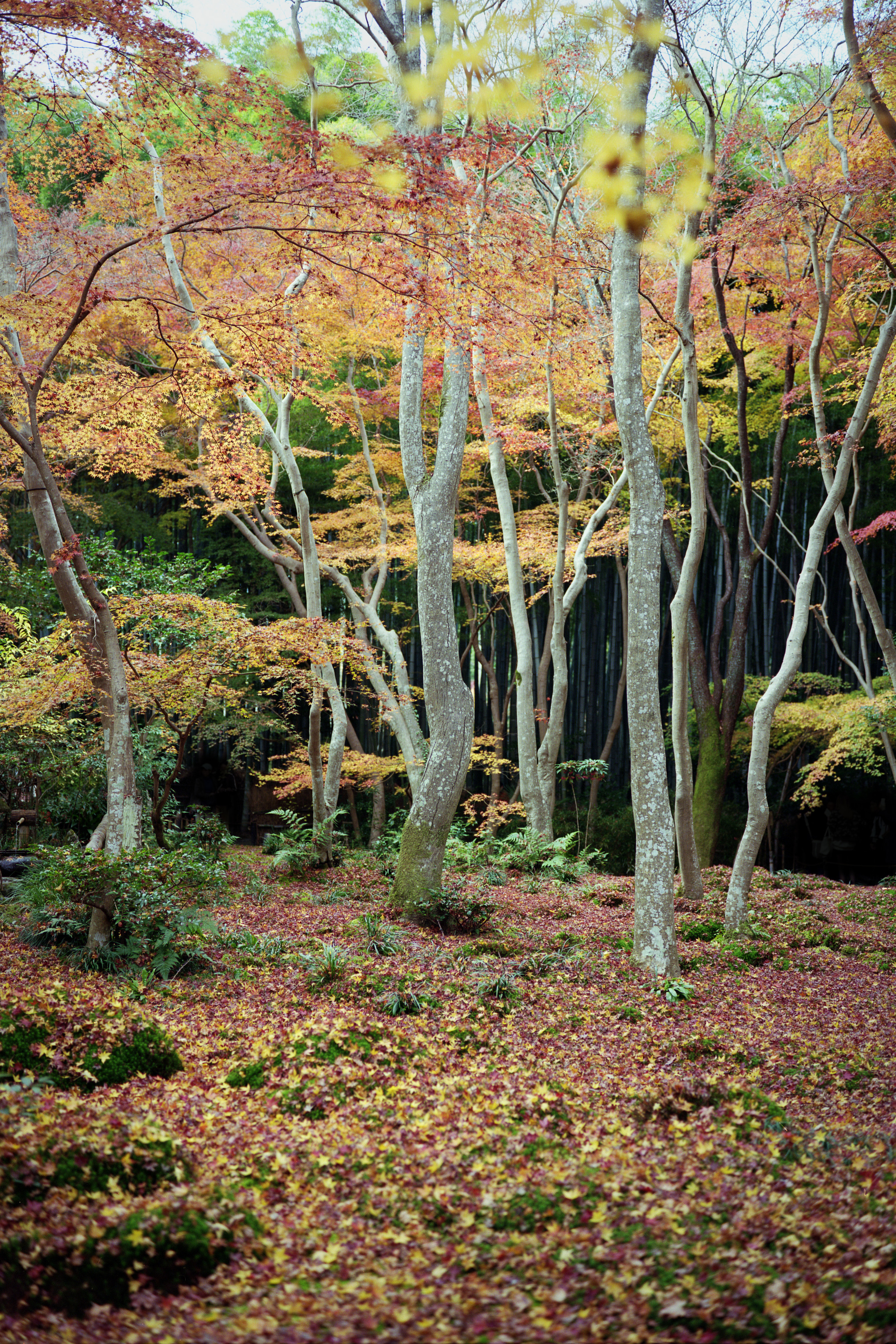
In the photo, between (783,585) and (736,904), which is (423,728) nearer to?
(783,585)

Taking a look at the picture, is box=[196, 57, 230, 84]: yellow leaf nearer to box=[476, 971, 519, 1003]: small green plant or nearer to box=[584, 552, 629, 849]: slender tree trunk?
box=[476, 971, 519, 1003]: small green plant

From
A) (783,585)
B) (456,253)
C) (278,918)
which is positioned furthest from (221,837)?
(783,585)

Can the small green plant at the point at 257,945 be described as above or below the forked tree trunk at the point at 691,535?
below

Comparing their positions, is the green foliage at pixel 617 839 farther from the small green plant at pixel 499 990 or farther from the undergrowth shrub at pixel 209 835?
the small green plant at pixel 499 990

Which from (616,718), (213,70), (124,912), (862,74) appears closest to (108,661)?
(124,912)

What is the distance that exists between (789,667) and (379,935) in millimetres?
3250

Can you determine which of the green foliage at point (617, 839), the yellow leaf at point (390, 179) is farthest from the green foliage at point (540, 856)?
the yellow leaf at point (390, 179)

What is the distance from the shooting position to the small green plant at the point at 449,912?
19.9 feet

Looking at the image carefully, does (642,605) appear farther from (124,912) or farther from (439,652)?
(124,912)

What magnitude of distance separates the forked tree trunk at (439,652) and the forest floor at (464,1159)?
1.10m

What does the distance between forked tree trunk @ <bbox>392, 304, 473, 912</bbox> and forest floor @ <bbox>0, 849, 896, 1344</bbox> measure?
1095mm

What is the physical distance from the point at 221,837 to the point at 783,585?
29.3ft

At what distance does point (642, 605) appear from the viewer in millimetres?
5133

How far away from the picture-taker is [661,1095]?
338 cm
